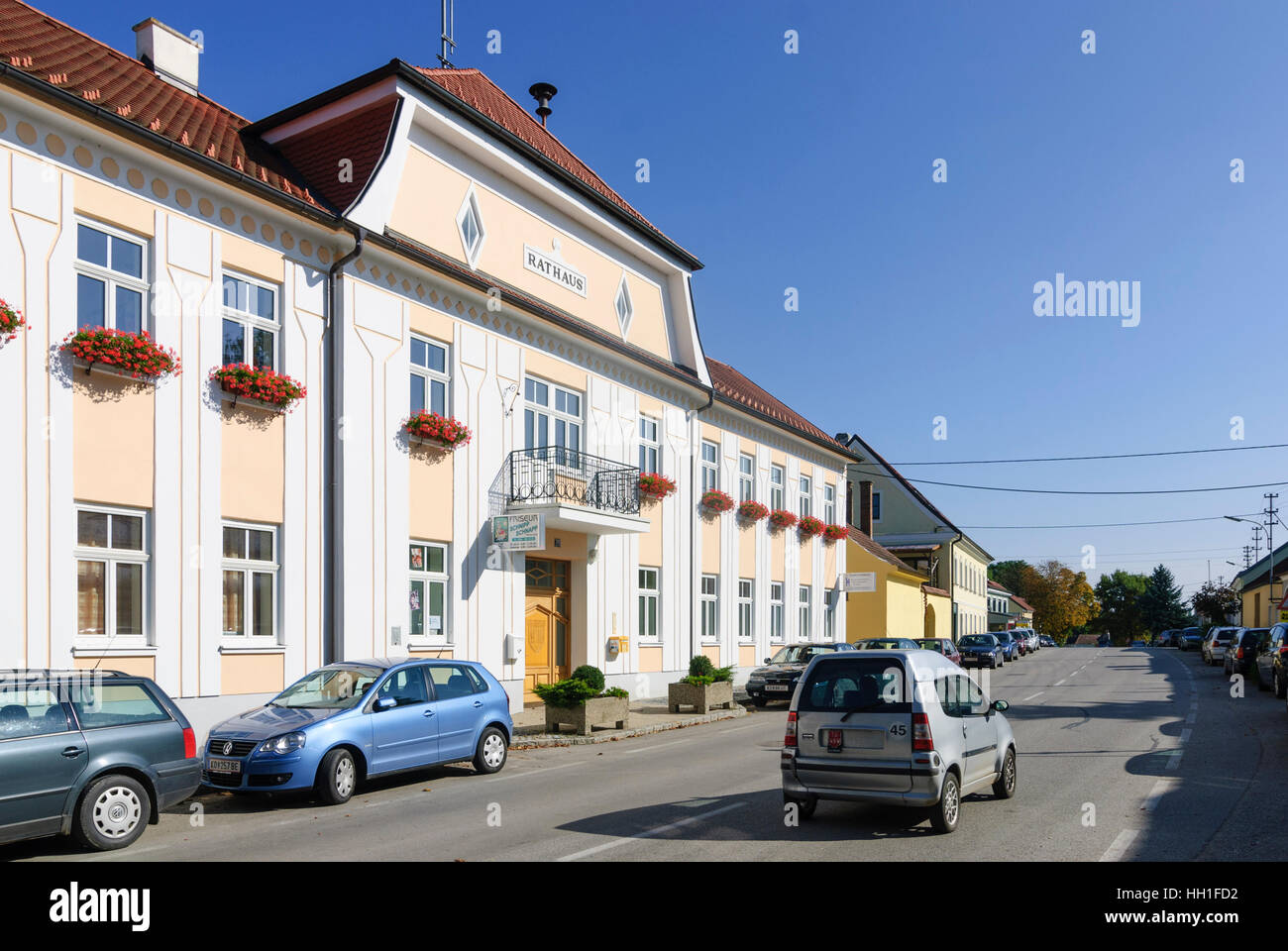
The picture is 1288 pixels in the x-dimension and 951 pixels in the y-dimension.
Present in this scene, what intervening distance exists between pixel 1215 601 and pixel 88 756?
110 metres

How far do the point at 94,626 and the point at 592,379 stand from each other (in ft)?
40.6

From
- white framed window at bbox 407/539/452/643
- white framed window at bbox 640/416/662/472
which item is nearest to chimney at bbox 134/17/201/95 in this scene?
white framed window at bbox 407/539/452/643

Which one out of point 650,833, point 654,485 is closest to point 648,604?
point 654,485

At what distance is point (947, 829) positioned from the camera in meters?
8.91

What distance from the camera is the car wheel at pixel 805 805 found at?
9.50 meters

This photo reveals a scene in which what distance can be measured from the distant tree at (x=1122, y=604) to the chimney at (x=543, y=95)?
13187 centimetres

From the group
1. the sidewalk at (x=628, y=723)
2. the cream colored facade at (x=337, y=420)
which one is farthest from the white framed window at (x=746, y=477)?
the sidewalk at (x=628, y=723)

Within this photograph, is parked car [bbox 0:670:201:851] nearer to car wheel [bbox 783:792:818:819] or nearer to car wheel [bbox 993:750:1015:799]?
car wheel [bbox 783:792:818:819]

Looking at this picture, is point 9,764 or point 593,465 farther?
point 593,465

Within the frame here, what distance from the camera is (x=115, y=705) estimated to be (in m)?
8.99

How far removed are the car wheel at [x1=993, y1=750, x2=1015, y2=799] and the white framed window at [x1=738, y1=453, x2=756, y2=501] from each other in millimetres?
20019
